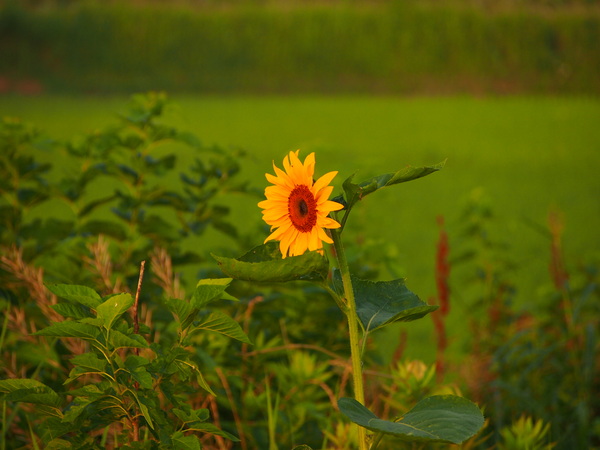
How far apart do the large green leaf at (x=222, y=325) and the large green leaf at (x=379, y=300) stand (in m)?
0.11

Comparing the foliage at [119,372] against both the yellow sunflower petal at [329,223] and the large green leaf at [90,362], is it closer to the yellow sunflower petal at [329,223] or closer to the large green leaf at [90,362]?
the large green leaf at [90,362]

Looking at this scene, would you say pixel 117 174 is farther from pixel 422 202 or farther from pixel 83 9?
pixel 83 9

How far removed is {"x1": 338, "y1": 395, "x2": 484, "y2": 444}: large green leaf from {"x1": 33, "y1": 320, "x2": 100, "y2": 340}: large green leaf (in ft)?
0.79

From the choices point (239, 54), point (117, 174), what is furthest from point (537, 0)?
point (117, 174)

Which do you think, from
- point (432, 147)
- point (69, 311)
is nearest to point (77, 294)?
point (69, 311)

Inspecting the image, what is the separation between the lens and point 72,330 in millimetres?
713

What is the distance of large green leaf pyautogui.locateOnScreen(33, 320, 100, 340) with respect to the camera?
70cm

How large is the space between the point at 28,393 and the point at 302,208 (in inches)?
12.9

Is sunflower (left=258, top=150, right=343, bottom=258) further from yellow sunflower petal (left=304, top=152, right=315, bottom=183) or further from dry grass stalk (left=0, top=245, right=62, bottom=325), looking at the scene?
dry grass stalk (left=0, top=245, right=62, bottom=325)

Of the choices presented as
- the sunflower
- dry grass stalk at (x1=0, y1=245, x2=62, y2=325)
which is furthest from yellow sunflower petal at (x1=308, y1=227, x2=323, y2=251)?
dry grass stalk at (x1=0, y1=245, x2=62, y2=325)

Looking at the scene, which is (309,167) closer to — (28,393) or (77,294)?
(77,294)

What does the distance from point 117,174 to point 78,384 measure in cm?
37

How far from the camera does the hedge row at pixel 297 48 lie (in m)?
13.0

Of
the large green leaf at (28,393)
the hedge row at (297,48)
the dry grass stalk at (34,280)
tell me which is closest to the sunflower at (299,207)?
the large green leaf at (28,393)
